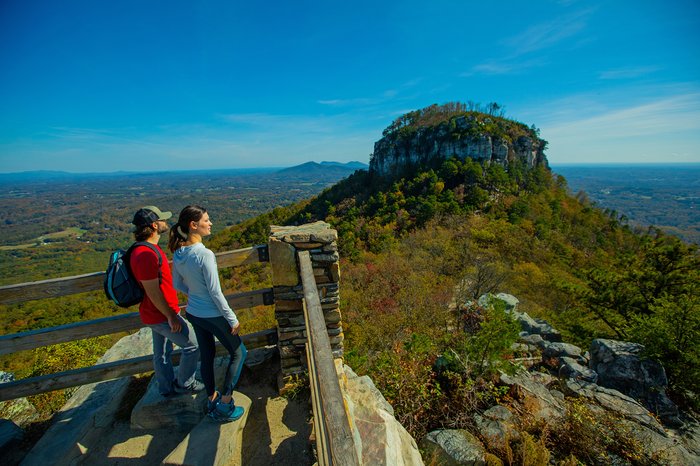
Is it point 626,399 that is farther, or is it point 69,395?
point 626,399

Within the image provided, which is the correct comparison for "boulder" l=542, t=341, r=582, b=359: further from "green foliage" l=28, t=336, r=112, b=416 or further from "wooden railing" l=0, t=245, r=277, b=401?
"green foliage" l=28, t=336, r=112, b=416

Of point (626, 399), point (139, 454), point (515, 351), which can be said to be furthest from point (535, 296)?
point (139, 454)

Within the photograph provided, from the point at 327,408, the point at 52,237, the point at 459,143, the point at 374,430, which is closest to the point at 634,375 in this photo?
the point at 374,430

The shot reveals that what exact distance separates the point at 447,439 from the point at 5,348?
4.45 metres

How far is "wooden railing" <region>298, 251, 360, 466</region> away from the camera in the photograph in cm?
127

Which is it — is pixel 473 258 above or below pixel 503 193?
below

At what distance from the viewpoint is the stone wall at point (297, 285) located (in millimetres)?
3037

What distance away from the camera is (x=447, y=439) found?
10.4 feet

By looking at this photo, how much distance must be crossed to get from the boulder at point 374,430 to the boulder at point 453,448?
0.35 meters

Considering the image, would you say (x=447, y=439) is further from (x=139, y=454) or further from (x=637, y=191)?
(x=637, y=191)

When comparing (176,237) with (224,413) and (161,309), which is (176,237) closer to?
(161,309)

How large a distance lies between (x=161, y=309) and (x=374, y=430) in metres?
2.15

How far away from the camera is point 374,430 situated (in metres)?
2.54

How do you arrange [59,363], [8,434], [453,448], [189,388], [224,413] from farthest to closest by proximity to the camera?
[59,363] < [453,448] < [189,388] < [8,434] < [224,413]
